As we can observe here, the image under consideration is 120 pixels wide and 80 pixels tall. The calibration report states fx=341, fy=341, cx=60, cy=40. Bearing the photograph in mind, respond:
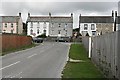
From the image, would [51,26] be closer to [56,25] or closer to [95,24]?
[56,25]

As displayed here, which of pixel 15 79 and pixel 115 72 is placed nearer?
pixel 115 72

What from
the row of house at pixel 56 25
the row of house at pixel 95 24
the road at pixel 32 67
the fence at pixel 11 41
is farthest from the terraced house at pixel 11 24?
the road at pixel 32 67

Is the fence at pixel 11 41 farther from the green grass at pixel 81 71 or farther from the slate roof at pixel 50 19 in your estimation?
the slate roof at pixel 50 19

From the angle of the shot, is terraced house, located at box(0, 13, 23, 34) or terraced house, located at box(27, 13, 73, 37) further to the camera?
terraced house, located at box(27, 13, 73, 37)

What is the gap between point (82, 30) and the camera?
12512 centimetres

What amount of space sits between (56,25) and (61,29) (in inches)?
98.5

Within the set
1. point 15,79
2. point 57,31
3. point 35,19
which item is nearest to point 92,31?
point 57,31

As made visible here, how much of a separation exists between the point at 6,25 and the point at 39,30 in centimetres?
1479

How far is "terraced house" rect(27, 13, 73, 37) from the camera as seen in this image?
131875 mm

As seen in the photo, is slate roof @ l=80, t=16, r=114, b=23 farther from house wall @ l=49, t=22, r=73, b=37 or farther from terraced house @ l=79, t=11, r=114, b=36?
house wall @ l=49, t=22, r=73, b=37

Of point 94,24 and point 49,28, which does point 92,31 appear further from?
point 49,28

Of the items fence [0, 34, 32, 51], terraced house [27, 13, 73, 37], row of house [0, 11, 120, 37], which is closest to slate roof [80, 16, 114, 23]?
row of house [0, 11, 120, 37]

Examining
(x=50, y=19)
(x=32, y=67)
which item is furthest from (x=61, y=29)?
(x=32, y=67)

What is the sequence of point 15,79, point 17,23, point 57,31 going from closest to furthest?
point 15,79, point 17,23, point 57,31
